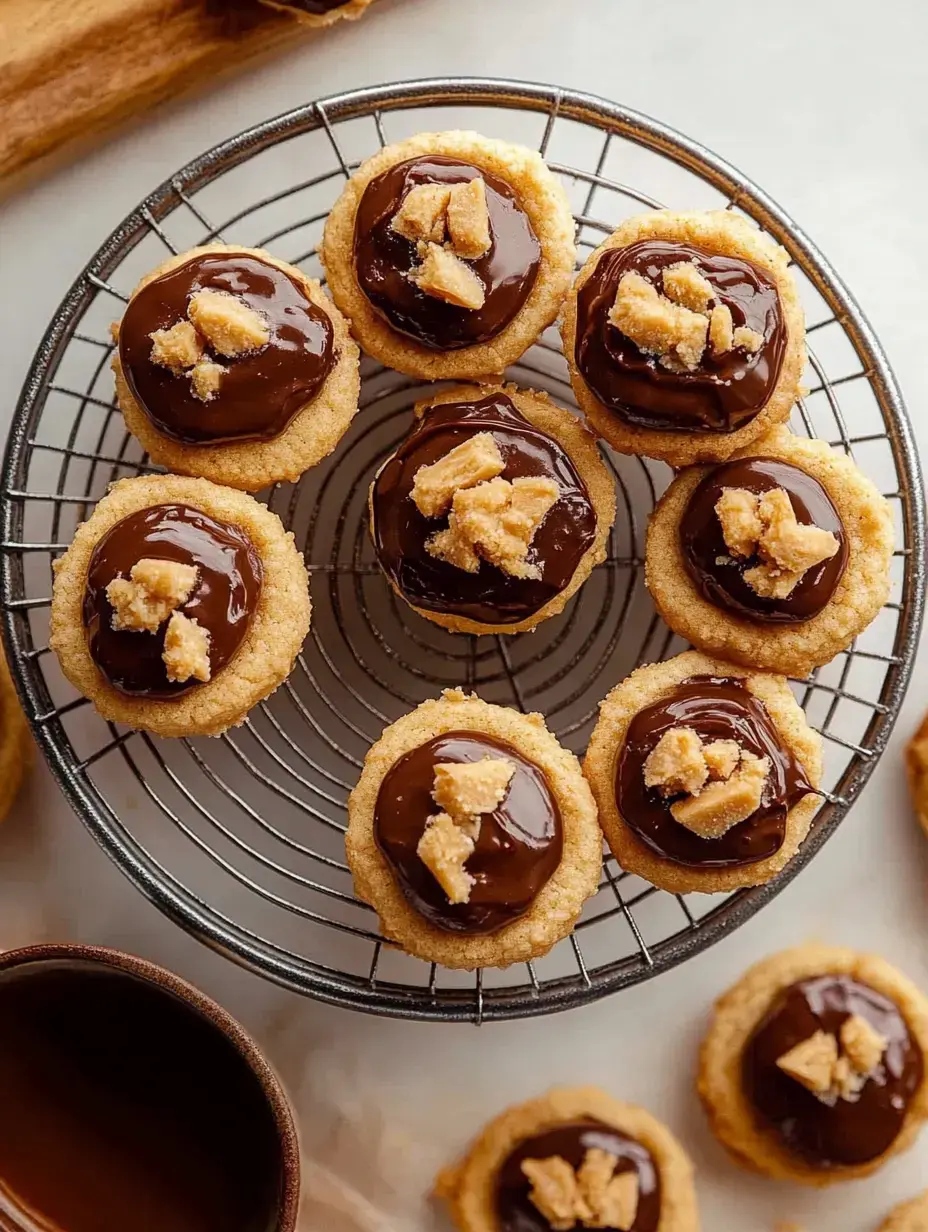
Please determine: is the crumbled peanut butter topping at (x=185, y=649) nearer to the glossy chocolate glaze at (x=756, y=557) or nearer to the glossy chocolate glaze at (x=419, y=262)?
the glossy chocolate glaze at (x=419, y=262)

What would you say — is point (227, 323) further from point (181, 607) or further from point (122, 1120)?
point (122, 1120)

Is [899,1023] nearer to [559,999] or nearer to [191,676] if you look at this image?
[559,999]

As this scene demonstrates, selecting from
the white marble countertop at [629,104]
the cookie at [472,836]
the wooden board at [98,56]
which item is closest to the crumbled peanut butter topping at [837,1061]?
the white marble countertop at [629,104]

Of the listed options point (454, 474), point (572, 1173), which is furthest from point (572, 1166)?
point (454, 474)

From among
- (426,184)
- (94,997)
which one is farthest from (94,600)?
(426,184)

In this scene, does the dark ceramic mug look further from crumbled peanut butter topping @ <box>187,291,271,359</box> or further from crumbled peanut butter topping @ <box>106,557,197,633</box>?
crumbled peanut butter topping @ <box>187,291,271,359</box>

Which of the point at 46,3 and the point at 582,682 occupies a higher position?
the point at 46,3
